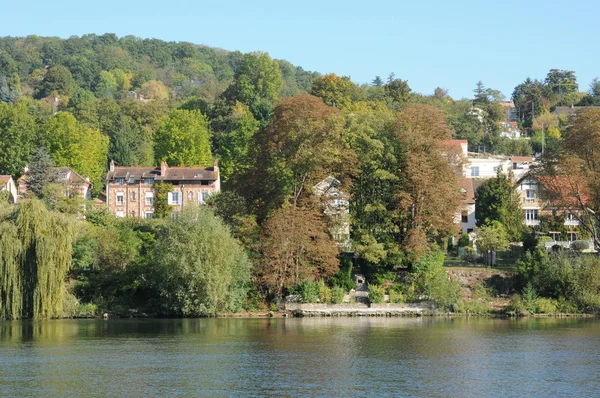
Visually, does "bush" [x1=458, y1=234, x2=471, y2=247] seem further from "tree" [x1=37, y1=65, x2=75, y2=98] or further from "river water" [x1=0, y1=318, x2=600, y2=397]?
"tree" [x1=37, y1=65, x2=75, y2=98]

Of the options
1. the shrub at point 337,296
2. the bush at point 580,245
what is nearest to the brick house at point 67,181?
the shrub at point 337,296

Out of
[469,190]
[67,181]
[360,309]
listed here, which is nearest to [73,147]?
[67,181]

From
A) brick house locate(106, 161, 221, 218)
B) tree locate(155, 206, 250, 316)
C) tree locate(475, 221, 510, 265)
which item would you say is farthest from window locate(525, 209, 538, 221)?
tree locate(155, 206, 250, 316)

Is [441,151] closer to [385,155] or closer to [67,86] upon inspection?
[385,155]

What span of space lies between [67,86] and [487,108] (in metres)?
89.6

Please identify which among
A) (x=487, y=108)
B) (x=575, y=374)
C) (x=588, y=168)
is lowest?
(x=575, y=374)

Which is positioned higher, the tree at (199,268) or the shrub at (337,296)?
the tree at (199,268)

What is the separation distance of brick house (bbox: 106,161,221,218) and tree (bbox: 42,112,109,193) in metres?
7.76

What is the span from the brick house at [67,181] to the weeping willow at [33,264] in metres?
28.0

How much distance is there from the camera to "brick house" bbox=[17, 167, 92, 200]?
292 ft

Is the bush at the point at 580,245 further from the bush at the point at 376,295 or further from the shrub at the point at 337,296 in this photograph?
the shrub at the point at 337,296

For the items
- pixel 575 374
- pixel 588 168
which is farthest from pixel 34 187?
pixel 575 374

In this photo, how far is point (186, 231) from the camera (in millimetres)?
61000

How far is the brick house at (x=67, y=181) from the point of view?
292ft
